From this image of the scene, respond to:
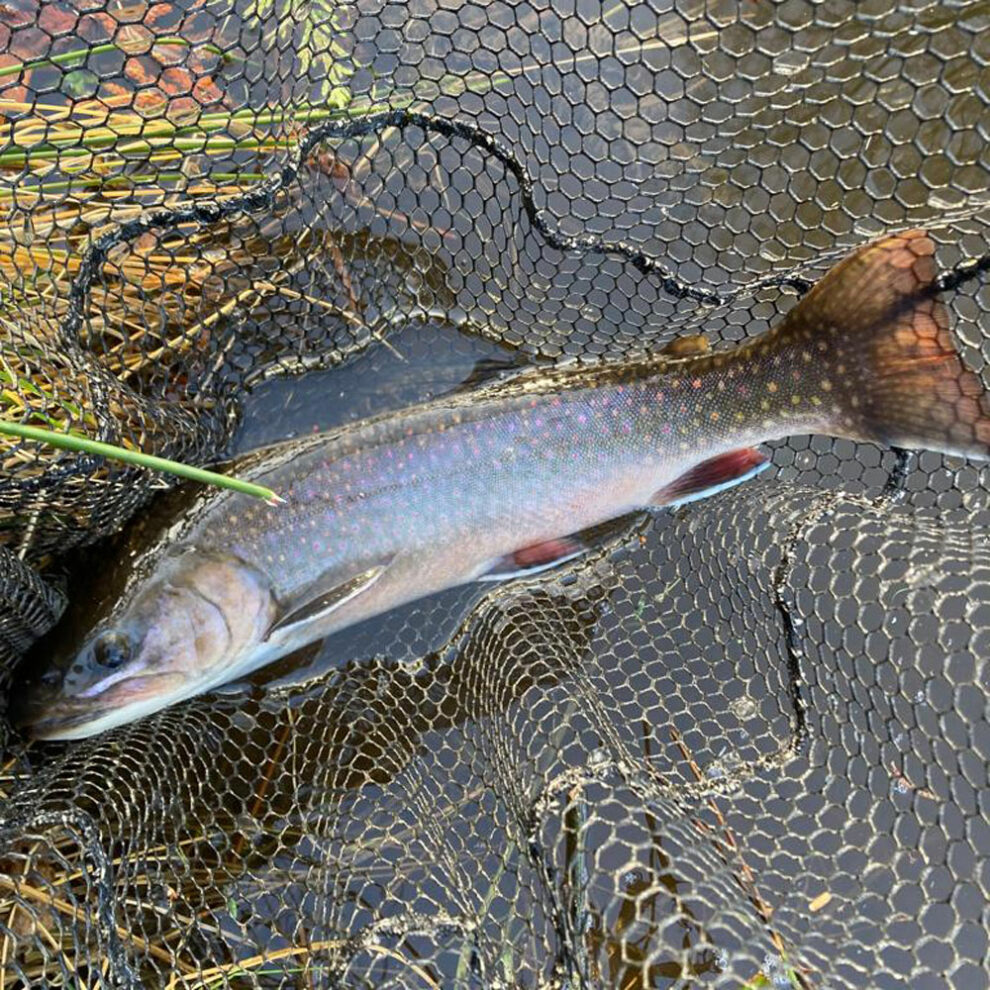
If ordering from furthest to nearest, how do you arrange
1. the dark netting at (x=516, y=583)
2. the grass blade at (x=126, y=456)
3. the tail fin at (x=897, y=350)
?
the dark netting at (x=516, y=583) → the tail fin at (x=897, y=350) → the grass blade at (x=126, y=456)

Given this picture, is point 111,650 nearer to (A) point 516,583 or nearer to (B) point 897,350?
(A) point 516,583

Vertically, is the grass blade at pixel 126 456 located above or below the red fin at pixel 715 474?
above

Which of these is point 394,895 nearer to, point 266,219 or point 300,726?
point 300,726

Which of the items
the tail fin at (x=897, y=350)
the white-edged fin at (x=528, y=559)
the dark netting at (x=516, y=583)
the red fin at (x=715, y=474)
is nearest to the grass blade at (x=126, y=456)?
the dark netting at (x=516, y=583)

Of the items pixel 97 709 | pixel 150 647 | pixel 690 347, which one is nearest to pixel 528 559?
pixel 690 347

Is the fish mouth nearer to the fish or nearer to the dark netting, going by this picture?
the fish

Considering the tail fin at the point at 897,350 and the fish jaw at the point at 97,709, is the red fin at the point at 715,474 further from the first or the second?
A: the fish jaw at the point at 97,709

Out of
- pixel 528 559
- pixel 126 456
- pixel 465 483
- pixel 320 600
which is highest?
pixel 126 456
